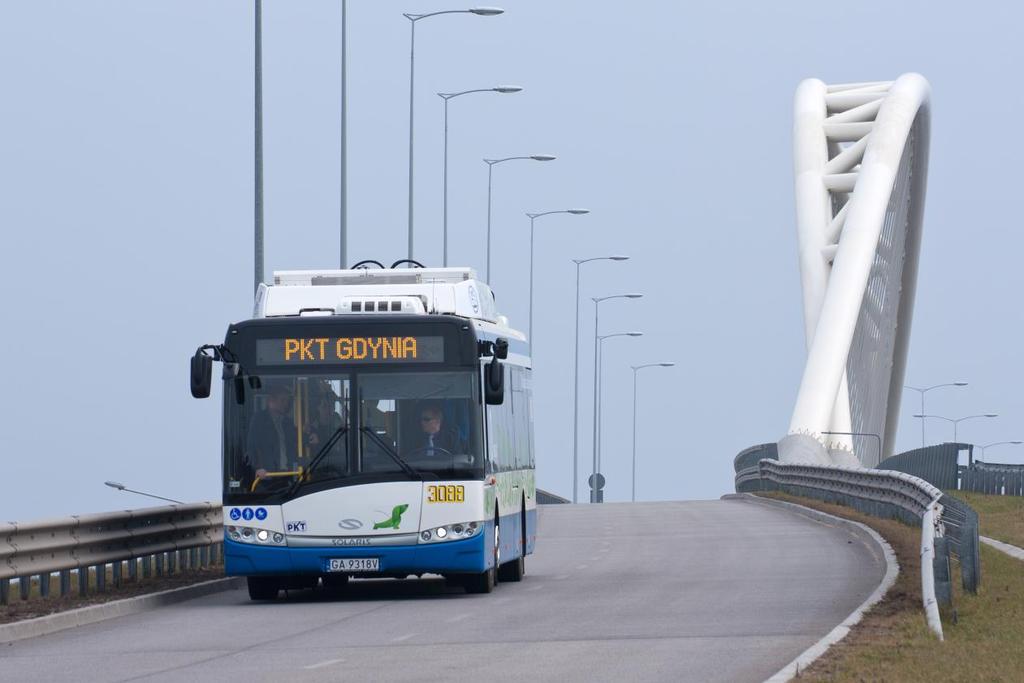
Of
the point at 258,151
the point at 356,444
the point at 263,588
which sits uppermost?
the point at 258,151

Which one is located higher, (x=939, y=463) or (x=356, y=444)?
(x=356, y=444)

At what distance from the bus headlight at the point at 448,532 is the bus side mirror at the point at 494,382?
117cm

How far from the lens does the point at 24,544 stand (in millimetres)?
17953

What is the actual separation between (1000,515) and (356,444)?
17867 millimetres

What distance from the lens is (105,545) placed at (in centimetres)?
2008

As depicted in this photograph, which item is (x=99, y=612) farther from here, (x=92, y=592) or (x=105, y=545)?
(x=92, y=592)

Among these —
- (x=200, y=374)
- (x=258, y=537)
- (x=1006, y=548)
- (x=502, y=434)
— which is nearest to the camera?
(x=200, y=374)

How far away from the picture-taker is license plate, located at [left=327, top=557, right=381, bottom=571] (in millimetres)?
19681

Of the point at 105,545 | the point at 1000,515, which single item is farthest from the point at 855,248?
the point at 105,545

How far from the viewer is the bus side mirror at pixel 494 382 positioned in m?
19.5

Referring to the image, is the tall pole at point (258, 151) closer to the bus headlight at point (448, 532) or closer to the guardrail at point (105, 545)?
the guardrail at point (105, 545)

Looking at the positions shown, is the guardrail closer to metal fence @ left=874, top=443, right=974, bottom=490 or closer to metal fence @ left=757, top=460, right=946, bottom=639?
metal fence @ left=757, top=460, right=946, bottom=639

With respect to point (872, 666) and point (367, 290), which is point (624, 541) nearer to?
point (367, 290)

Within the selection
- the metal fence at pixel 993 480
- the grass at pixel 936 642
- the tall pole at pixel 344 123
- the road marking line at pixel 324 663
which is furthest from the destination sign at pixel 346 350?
the metal fence at pixel 993 480
